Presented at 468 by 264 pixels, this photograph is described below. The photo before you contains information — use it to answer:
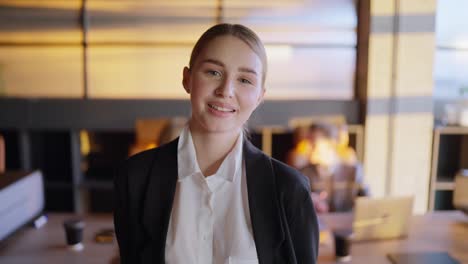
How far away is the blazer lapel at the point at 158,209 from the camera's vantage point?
742 mm

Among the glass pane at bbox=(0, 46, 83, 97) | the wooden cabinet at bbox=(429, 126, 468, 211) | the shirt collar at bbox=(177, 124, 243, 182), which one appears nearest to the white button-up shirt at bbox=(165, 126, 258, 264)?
the shirt collar at bbox=(177, 124, 243, 182)

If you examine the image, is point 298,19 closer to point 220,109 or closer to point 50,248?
point 50,248

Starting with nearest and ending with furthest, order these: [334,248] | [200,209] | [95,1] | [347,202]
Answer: [200,209]
[334,248]
[347,202]
[95,1]

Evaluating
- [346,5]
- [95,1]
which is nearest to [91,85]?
[95,1]

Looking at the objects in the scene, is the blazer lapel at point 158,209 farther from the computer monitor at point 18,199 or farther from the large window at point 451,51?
the large window at point 451,51

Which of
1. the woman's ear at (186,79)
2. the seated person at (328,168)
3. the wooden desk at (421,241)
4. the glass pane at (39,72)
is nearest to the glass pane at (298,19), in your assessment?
the seated person at (328,168)

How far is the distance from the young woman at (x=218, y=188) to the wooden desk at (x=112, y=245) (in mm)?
713

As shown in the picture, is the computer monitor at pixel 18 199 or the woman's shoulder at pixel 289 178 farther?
the computer monitor at pixel 18 199

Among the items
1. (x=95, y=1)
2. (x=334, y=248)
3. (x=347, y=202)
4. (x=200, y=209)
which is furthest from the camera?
(x=95, y=1)

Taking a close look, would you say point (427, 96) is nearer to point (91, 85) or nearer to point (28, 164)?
point (91, 85)

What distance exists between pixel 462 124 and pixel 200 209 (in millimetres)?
3041

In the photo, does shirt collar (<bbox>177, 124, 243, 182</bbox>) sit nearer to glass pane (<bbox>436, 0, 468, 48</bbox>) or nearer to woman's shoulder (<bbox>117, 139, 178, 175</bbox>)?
woman's shoulder (<bbox>117, 139, 178, 175</bbox>)

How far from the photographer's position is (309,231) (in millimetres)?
775

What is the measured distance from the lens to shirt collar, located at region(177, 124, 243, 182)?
772mm
